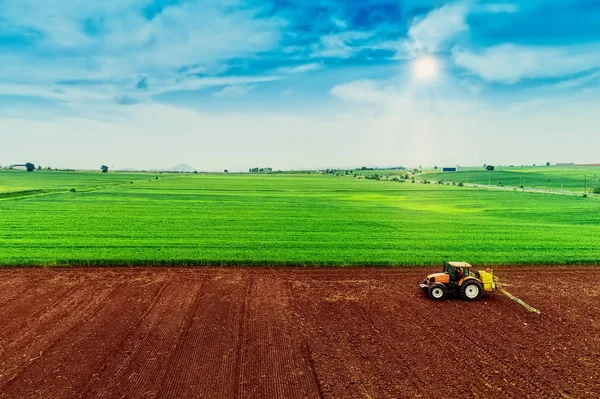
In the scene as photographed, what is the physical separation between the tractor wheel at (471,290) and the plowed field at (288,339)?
482mm

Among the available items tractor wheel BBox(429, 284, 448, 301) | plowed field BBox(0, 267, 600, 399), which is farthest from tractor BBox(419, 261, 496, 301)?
plowed field BBox(0, 267, 600, 399)

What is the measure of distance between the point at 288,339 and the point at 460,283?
33.5ft

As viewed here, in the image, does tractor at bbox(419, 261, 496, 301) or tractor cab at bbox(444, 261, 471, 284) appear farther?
tractor cab at bbox(444, 261, 471, 284)

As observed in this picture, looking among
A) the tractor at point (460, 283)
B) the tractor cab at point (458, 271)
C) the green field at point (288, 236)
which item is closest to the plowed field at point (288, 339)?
the tractor at point (460, 283)

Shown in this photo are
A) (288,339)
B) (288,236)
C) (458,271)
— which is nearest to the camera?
(288,339)

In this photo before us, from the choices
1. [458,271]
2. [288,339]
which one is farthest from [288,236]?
[288,339]

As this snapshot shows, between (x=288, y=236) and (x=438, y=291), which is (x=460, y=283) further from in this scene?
(x=288, y=236)

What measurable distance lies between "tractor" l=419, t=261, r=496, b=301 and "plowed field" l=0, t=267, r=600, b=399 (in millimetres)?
592

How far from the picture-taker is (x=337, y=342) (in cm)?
1551

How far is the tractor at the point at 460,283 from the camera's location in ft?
66.2

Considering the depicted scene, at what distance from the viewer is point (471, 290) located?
66.6 ft

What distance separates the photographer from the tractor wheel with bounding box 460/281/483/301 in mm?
20109

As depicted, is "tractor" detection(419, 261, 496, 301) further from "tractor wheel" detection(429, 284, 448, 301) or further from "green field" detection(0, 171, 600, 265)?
"green field" detection(0, 171, 600, 265)

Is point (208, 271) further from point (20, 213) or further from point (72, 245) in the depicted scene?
point (20, 213)
